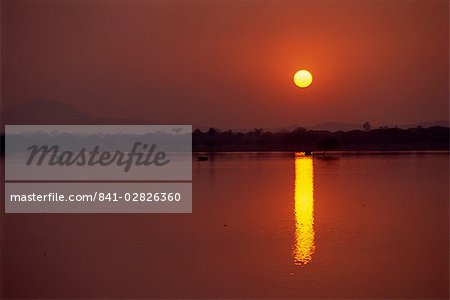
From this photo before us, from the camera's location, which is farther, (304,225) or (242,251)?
(304,225)

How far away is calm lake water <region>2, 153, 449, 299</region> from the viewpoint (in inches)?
280

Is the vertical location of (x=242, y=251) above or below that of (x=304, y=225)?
below

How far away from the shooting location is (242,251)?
349 inches

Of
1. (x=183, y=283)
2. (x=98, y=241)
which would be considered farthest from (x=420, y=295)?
(x=98, y=241)

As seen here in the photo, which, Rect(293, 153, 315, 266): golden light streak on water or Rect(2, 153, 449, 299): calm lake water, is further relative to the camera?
Rect(293, 153, 315, 266): golden light streak on water

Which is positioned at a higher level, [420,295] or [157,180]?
[157,180]

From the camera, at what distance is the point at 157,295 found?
22.4 ft

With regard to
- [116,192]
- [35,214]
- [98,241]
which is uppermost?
[116,192]

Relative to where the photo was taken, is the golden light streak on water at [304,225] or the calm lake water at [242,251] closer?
the calm lake water at [242,251]

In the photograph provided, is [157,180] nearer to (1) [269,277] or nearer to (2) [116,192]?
(2) [116,192]

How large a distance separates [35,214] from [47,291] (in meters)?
6.94

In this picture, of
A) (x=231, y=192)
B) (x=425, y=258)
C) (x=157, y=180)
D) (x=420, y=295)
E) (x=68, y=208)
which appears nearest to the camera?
(x=420, y=295)

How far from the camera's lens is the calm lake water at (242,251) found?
280 inches

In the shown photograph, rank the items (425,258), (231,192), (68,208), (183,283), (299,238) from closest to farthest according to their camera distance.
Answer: (183,283) → (425,258) → (299,238) → (68,208) → (231,192)
